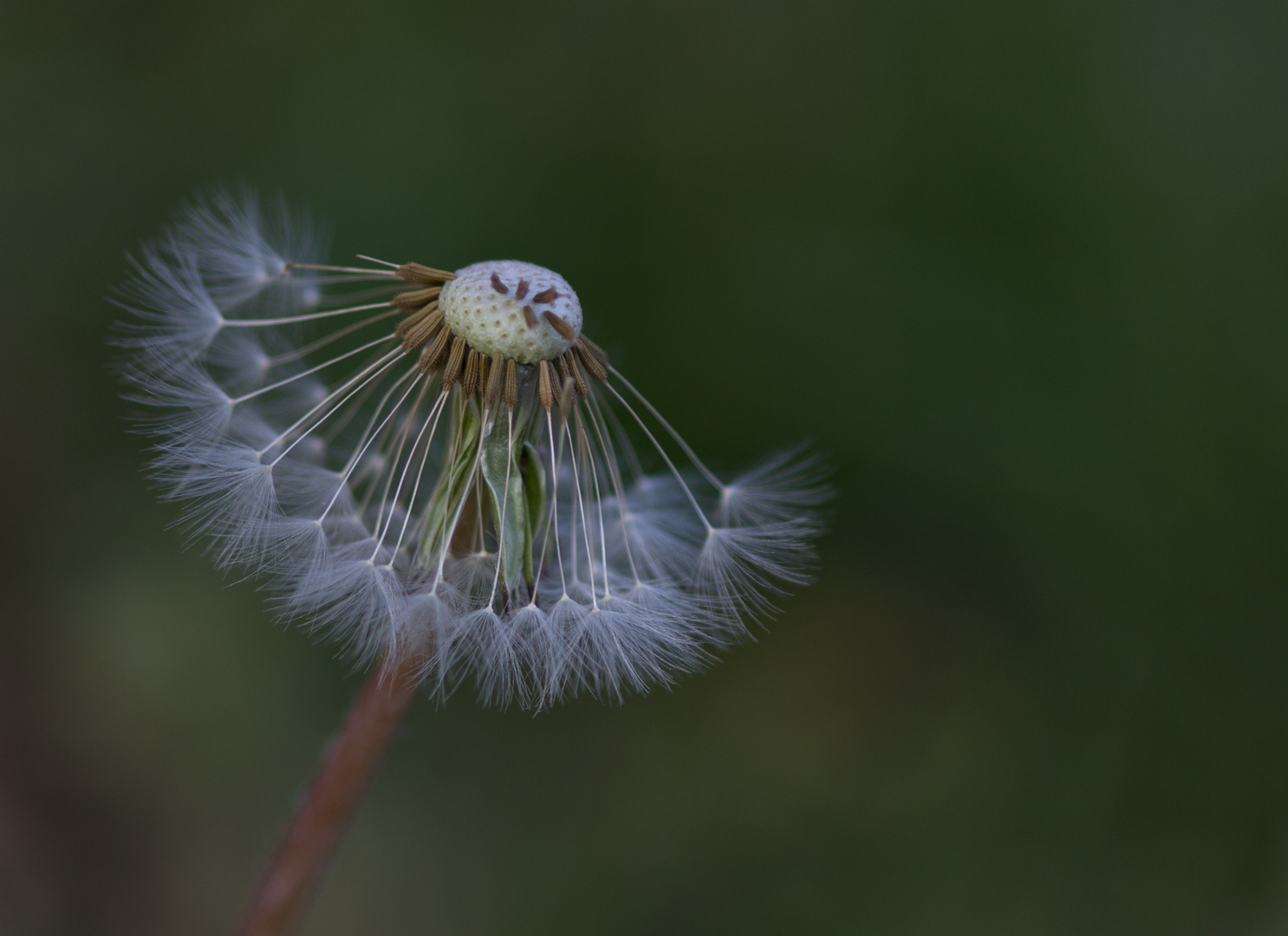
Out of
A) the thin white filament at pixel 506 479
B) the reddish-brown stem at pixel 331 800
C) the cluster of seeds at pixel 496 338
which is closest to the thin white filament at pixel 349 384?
the cluster of seeds at pixel 496 338

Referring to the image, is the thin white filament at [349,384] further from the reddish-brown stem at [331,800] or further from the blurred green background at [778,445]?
the blurred green background at [778,445]

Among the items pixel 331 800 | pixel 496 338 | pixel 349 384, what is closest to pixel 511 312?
pixel 496 338

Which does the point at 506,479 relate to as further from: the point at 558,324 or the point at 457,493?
the point at 558,324

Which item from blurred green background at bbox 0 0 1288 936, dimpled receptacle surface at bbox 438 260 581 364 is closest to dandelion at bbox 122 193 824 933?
dimpled receptacle surface at bbox 438 260 581 364

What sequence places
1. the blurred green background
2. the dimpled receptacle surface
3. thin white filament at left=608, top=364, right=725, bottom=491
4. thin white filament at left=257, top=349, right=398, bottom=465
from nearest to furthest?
1. the dimpled receptacle surface
2. thin white filament at left=608, top=364, right=725, bottom=491
3. thin white filament at left=257, top=349, right=398, bottom=465
4. the blurred green background

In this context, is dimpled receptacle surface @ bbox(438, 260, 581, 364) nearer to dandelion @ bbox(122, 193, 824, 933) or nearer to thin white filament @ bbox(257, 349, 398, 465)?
dandelion @ bbox(122, 193, 824, 933)

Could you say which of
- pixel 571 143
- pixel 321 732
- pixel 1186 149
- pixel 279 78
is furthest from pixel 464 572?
pixel 1186 149
